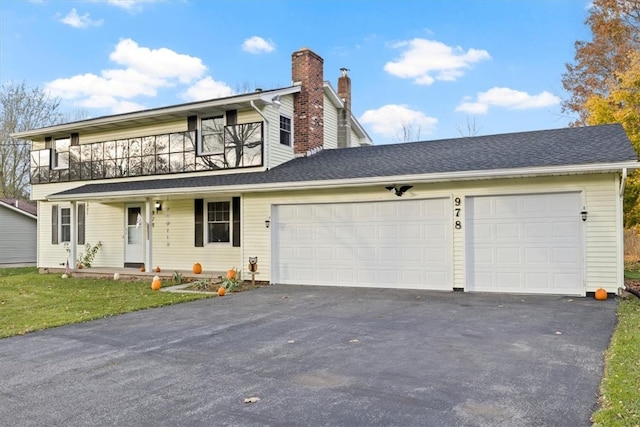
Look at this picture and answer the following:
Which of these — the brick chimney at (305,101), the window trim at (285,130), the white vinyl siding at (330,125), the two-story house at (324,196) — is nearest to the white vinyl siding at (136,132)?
the two-story house at (324,196)

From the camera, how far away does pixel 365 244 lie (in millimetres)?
11203

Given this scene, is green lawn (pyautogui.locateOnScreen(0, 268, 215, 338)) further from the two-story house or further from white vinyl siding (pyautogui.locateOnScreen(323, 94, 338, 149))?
white vinyl siding (pyautogui.locateOnScreen(323, 94, 338, 149))

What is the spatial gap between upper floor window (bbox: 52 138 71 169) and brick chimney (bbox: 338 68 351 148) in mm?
9780

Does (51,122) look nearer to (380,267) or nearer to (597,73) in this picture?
(380,267)

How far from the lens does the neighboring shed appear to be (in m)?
23.4

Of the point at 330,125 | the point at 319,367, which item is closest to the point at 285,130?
the point at 330,125

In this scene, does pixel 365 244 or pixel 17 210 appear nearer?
pixel 365 244

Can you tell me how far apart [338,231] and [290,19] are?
14904mm

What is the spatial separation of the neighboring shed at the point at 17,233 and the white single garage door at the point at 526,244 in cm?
2259

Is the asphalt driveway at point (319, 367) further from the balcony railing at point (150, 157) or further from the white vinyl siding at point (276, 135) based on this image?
the balcony railing at point (150, 157)

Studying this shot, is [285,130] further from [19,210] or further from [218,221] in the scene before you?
[19,210]

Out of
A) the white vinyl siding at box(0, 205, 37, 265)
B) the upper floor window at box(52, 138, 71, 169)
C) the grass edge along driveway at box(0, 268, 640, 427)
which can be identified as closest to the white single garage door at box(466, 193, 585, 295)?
the grass edge along driveway at box(0, 268, 640, 427)

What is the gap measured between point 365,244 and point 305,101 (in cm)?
584

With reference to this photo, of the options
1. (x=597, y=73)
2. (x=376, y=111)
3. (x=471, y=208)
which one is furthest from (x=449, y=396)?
(x=376, y=111)
